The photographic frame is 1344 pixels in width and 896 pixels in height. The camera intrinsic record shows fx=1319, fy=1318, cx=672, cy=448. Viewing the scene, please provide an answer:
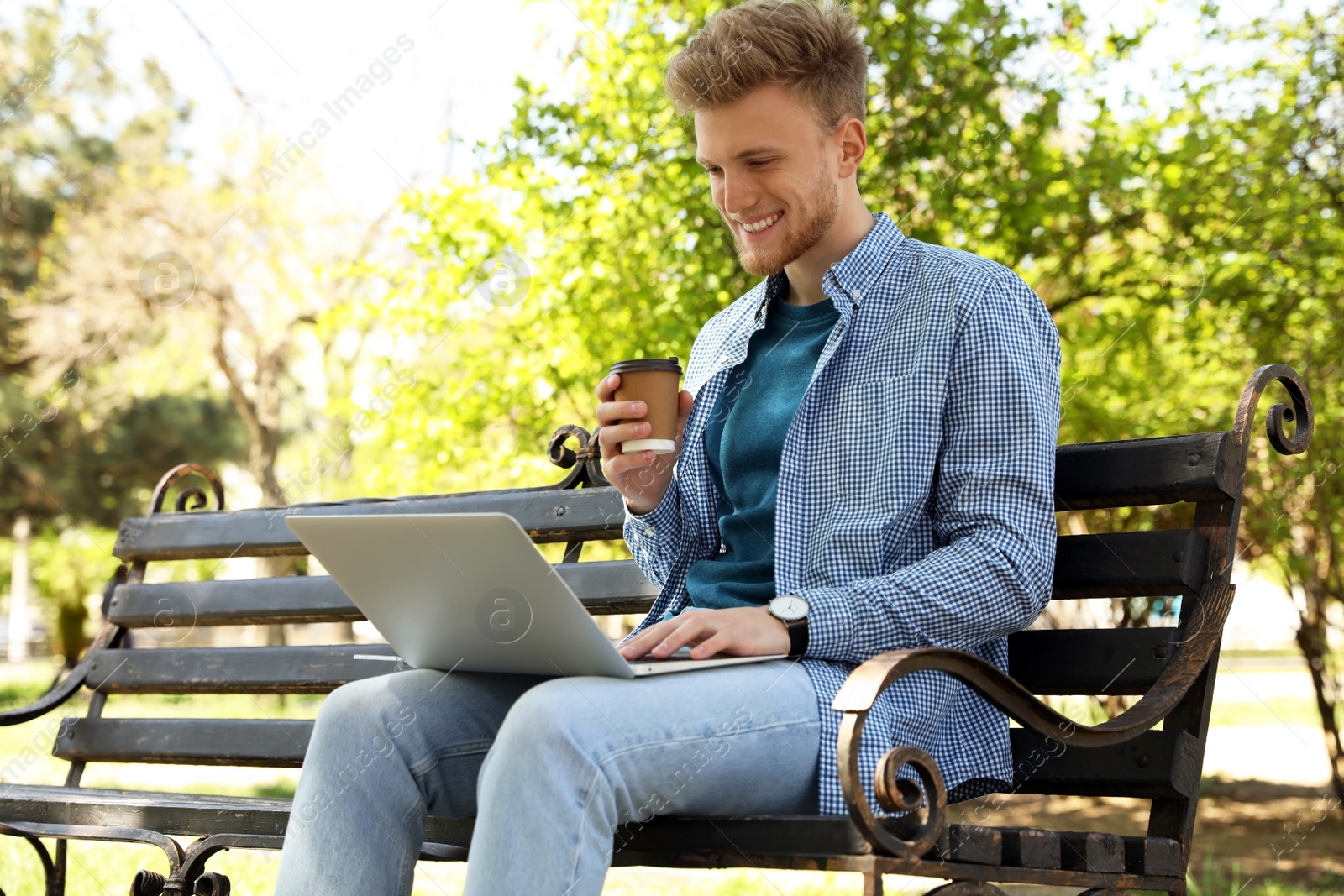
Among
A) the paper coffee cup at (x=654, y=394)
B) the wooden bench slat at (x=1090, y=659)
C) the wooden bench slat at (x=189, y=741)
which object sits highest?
the paper coffee cup at (x=654, y=394)

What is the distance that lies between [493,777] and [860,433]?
85 centimetres

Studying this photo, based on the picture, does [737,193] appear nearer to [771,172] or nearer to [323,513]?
[771,172]

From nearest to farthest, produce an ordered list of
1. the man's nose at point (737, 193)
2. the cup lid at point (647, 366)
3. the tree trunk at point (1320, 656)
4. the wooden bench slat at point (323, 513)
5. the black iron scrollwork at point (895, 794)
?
the black iron scrollwork at point (895, 794), the cup lid at point (647, 366), the man's nose at point (737, 193), the wooden bench slat at point (323, 513), the tree trunk at point (1320, 656)

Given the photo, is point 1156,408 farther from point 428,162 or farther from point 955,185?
point 428,162

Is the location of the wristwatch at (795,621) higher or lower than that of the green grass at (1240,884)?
higher

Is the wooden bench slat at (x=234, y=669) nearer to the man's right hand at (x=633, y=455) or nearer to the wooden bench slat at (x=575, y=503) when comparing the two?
the wooden bench slat at (x=575, y=503)

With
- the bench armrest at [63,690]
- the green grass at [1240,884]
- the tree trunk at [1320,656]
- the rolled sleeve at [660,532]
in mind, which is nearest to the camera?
the rolled sleeve at [660,532]

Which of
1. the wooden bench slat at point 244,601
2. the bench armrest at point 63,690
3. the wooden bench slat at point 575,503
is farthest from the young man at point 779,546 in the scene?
the bench armrest at point 63,690

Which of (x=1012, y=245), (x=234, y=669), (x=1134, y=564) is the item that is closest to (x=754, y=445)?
(x=1134, y=564)

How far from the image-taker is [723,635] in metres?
1.96

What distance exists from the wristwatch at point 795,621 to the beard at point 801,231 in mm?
686

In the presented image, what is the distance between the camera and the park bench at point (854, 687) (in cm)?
175

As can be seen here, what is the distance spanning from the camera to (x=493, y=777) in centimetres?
169

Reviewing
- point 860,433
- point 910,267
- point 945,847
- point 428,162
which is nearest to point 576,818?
point 945,847
